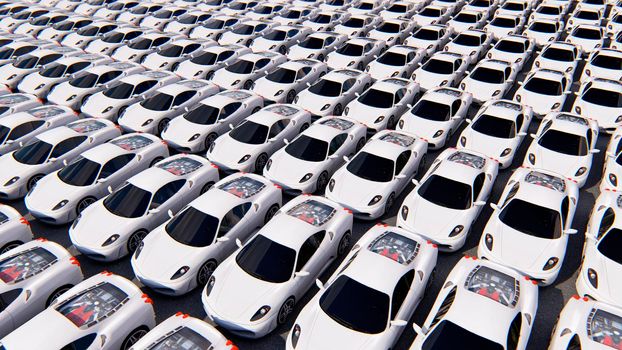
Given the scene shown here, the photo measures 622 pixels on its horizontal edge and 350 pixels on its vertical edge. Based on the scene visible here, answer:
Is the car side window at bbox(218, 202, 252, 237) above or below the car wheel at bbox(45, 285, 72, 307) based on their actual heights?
above

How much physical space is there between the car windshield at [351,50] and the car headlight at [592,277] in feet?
42.7

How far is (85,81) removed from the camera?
15930 mm

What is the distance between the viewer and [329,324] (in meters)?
6.85

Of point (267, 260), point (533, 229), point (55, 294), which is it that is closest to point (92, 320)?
point (55, 294)

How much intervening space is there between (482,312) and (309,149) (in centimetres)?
631

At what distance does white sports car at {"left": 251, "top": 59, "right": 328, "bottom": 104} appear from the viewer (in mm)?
15598

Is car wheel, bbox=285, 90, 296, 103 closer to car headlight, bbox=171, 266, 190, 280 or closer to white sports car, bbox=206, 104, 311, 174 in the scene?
white sports car, bbox=206, 104, 311, 174

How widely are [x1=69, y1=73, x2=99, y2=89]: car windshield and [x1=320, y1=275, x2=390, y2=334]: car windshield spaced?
13.4 m

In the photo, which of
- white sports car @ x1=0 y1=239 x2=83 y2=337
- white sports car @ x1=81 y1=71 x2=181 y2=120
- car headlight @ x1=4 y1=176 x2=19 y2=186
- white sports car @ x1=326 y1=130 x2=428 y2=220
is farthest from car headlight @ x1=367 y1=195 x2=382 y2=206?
white sports car @ x1=81 y1=71 x2=181 y2=120

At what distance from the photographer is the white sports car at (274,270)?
7.38 m

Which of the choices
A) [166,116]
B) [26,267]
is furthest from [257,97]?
[26,267]

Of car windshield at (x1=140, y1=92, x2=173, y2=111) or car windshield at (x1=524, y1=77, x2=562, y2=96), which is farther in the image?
car windshield at (x1=524, y1=77, x2=562, y2=96)

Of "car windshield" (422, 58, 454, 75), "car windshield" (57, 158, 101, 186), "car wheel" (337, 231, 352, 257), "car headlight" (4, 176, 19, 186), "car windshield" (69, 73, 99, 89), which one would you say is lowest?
"car wheel" (337, 231, 352, 257)

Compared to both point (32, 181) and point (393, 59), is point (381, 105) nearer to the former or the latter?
point (393, 59)
